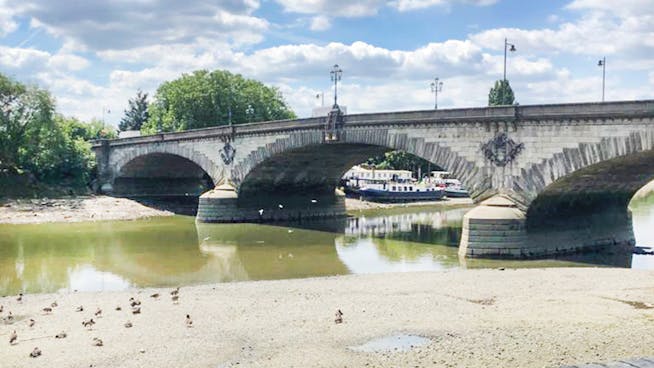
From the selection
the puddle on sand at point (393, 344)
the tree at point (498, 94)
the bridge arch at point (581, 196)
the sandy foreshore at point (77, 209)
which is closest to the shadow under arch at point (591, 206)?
the bridge arch at point (581, 196)

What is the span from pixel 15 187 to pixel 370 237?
136 ft

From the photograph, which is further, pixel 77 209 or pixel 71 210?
pixel 77 209

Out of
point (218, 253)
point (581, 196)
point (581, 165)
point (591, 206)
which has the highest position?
point (581, 165)

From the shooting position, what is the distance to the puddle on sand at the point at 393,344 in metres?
17.7

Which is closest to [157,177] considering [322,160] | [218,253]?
[322,160]

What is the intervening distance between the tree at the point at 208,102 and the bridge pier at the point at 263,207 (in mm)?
36069

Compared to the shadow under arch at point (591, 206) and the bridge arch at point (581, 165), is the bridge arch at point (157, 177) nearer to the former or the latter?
the shadow under arch at point (591, 206)

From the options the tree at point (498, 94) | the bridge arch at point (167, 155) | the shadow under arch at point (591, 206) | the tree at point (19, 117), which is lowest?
the shadow under arch at point (591, 206)

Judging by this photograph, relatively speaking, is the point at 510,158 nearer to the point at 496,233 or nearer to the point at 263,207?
the point at 496,233

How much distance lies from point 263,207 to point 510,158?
27.7 metres

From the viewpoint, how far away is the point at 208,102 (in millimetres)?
98000

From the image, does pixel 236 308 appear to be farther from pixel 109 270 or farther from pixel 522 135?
pixel 522 135

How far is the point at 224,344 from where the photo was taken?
18.3 metres

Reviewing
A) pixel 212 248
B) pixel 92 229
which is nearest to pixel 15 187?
pixel 92 229
